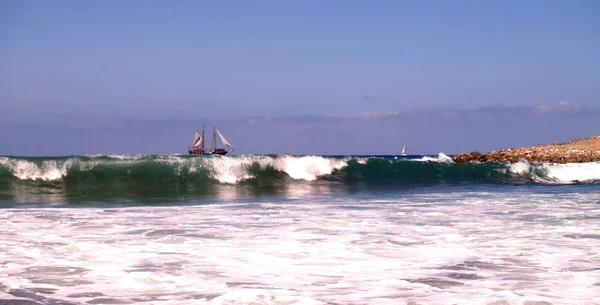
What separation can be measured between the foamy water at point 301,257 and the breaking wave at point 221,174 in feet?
25.2

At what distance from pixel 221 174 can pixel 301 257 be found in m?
16.4

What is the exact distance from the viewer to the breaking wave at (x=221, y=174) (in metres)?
19.1

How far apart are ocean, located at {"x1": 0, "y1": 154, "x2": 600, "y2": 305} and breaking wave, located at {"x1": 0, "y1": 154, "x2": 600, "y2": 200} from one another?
3.65m

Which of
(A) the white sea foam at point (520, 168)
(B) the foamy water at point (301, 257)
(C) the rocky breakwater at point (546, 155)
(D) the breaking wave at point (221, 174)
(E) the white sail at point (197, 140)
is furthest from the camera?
(E) the white sail at point (197, 140)

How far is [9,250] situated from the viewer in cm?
654

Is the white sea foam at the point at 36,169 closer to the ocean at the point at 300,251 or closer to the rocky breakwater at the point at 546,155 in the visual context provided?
the ocean at the point at 300,251

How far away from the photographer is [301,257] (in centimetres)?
634

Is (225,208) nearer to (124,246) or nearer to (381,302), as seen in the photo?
(124,246)

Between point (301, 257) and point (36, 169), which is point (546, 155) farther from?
point (301, 257)

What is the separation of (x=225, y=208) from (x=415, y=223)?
14.3 ft

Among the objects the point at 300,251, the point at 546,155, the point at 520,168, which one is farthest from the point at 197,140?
the point at 300,251

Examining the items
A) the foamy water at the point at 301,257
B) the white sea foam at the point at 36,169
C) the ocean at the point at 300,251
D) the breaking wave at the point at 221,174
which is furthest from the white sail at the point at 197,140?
the foamy water at the point at 301,257

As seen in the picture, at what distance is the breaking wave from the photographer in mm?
19109

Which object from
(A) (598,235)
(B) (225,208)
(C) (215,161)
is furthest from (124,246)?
(C) (215,161)
